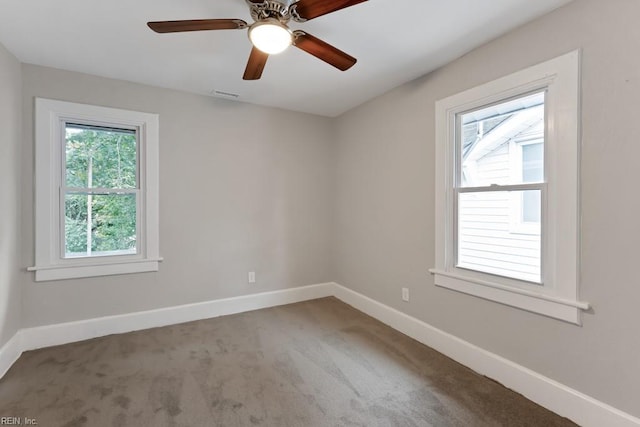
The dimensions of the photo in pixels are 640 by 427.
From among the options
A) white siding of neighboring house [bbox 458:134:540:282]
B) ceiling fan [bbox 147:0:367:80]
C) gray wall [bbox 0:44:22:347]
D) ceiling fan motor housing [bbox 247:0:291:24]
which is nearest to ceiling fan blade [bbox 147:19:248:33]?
ceiling fan [bbox 147:0:367:80]

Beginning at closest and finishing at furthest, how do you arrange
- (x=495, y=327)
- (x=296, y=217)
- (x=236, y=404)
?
(x=236, y=404) < (x=495, y=327) < (x=296, y=217)

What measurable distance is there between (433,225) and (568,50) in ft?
4.83

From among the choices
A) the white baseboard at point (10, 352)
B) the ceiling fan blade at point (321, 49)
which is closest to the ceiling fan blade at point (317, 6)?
the ceiling fan blade at point (321, 49)

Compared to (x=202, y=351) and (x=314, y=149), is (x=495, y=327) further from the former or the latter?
(x=314, y=149)

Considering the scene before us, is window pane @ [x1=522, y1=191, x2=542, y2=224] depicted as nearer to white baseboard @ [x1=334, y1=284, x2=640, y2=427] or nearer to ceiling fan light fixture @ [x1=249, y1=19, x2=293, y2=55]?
white baseboard @ [x1=334, y1=284, x2=640, y2=427]

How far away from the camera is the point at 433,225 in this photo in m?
2.62

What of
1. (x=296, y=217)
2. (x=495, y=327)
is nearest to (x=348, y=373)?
(x=495, y=327)

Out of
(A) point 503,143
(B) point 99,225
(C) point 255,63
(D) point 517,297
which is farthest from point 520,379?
(B) point 99,225

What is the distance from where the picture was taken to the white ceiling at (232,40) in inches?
71.4

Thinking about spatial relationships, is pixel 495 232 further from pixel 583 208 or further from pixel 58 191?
pixel 58 191

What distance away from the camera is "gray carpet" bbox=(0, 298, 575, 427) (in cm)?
176

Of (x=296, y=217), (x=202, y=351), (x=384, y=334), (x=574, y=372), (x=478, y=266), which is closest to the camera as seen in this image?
(x=574, y=372)

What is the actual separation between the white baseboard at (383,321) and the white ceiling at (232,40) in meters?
2.32

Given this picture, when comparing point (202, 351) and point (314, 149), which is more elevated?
point (314, 149)
